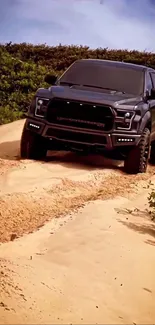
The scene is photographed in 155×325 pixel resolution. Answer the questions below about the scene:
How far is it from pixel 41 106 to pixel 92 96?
2.79ft

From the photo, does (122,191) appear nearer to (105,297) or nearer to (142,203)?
(142,203)

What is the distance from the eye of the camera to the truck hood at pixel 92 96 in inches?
397

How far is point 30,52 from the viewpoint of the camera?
1083 inches

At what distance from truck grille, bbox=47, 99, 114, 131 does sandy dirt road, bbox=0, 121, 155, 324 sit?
917 millimetres

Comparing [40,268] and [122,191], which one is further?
[122,191]

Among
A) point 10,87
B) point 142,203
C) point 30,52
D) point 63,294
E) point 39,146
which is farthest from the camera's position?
point 30,52

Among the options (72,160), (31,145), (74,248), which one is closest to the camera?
(74,248)

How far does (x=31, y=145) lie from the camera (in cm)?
1045

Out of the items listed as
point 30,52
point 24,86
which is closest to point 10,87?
point 24,86

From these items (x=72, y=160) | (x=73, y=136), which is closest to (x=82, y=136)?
(x=73, y=136)

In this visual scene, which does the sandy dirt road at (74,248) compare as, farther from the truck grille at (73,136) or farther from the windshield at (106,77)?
the windshield at (106,77)

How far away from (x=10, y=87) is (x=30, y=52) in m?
5.80

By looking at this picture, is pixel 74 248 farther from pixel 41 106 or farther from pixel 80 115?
pixel 41 106

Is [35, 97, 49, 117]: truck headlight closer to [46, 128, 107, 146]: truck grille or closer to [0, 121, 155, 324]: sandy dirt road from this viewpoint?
[46, 128, 107, 146]: truck grille
